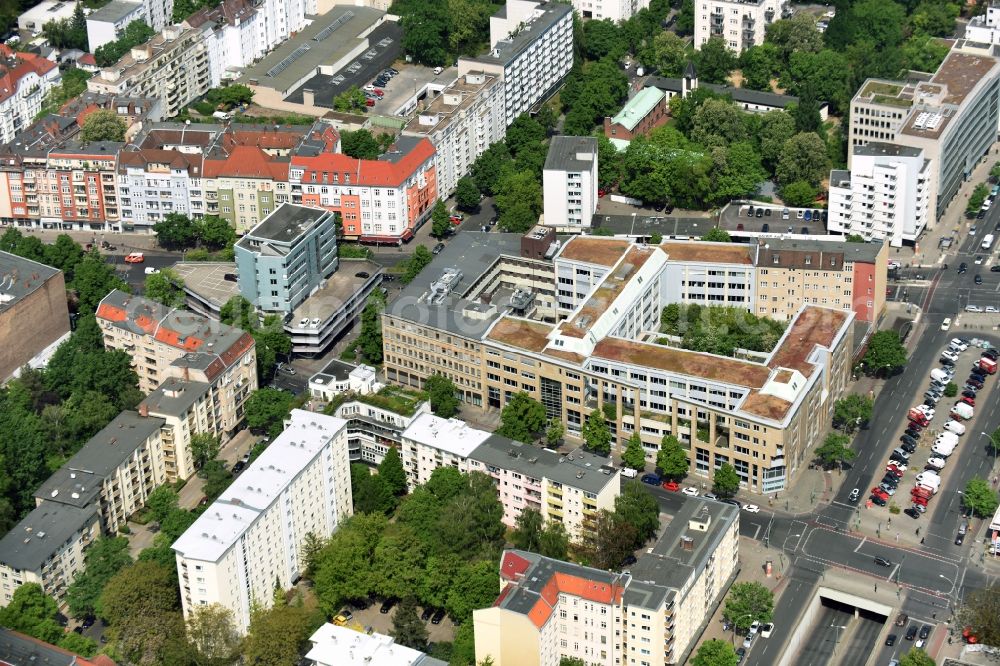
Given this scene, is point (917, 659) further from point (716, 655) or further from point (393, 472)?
point (393, 472)

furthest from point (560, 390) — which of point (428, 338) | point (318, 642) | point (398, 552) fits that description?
point (318, 642)

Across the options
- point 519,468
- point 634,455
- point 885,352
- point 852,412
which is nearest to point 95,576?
point 519,468

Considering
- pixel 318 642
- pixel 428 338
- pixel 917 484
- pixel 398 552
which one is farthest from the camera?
pixel 428 338

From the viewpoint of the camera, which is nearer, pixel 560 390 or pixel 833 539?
pixel 833 539

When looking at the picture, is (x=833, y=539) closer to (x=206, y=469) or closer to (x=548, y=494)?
(x=548, y=494)

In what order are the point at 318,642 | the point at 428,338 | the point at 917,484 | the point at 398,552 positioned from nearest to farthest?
the point at 318,642
the point at 398,552
the point at 917,484
the point at 428,338

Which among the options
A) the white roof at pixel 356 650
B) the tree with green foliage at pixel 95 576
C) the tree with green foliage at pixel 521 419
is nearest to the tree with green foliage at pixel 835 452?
the tree with green foliage at pixel 521 419
